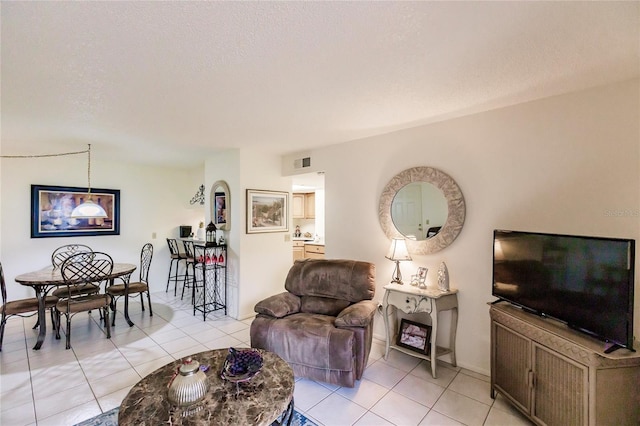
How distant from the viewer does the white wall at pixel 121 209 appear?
4277 millimetres

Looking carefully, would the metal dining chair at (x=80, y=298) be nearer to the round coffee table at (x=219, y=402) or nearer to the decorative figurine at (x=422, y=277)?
the round coffee table at (x=219, y=402)

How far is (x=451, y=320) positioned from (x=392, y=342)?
67 centimetres

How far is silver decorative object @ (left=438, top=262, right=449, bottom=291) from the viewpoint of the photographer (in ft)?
9.20

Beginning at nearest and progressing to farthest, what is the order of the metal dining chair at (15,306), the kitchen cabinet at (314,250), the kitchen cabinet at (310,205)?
the metal dining chair at (15,306)
the kitchen cabinet at (314,250)
the kitchen cabinet at (310,205)

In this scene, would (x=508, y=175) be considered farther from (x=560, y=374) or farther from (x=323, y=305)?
(x=323, y=305)

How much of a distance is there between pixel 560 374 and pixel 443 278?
1.15 m

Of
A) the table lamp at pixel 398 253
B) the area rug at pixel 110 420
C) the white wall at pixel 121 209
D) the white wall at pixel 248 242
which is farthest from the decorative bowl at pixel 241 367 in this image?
the white wall at pixel 121 209

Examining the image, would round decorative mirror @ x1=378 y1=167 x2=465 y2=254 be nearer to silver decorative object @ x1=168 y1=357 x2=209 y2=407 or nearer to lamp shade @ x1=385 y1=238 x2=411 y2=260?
lamp shade @ x1=385 y1=238 x2=411 y2=260

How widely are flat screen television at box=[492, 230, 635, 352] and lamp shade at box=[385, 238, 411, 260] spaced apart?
900 mm

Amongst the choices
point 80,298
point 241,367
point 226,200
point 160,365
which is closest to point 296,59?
point 241,367

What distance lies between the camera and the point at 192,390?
157 cm

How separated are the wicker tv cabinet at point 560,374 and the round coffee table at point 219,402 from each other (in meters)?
1.66

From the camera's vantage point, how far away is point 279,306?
288 cm

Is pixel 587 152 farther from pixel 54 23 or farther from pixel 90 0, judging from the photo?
pixel 54 23
